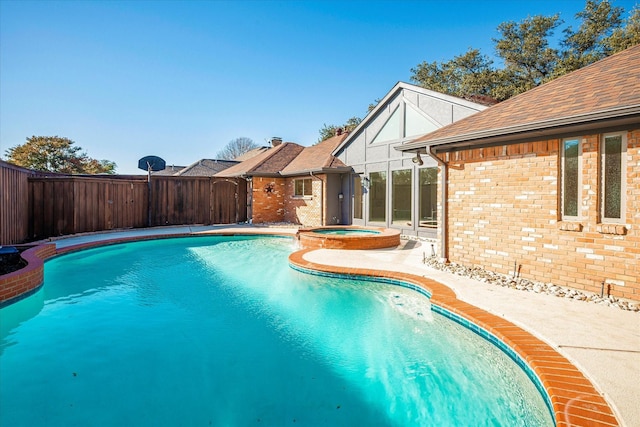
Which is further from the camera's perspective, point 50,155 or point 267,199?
point 50,155

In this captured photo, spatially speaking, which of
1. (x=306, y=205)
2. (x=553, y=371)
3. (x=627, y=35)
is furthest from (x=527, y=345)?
(x=627, y=35)

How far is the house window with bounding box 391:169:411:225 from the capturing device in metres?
13.0

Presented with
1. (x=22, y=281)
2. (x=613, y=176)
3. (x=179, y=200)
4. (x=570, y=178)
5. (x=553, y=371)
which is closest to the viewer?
(x=553, y=371)

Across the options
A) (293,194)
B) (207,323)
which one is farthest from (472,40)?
(207,323)

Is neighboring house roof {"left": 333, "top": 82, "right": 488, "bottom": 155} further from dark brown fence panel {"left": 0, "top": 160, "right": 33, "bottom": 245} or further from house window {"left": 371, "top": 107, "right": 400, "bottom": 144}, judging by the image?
dark brown fence panel {"left": 0, "top": 160, "right": 33, "bottom": 245}

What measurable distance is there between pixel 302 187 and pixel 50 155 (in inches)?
1013

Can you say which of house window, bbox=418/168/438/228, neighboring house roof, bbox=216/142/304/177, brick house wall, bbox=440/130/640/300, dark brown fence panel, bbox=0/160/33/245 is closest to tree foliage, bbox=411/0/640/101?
neighboring house roof, bbox=216/142/304/177

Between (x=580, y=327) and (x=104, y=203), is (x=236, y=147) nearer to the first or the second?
(x=104, y=203)

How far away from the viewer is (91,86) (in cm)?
1600

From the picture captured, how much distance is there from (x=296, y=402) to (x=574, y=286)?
490 centimetres

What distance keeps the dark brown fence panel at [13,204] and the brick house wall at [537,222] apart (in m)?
12.0

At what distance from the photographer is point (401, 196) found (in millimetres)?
13266

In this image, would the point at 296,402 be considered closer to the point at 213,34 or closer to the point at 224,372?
the point at 224,372

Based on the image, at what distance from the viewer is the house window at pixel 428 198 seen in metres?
12.0
